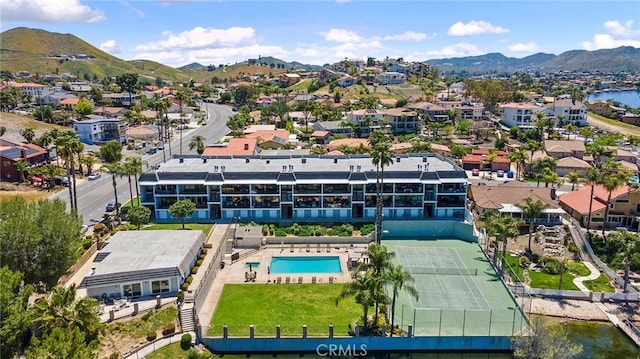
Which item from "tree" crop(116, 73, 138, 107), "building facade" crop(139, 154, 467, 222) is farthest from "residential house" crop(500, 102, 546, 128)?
"tree" crop(116, 73, 138, 107)

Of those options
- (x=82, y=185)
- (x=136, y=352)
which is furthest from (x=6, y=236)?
(x=82, y=185)

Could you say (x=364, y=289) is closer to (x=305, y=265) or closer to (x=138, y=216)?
(x=305, y=265)

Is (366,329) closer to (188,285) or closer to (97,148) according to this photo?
(188,285)

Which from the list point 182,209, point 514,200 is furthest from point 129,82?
point 514,200

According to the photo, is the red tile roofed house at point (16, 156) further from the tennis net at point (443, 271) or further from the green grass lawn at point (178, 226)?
the tennis net at point (443, 271)

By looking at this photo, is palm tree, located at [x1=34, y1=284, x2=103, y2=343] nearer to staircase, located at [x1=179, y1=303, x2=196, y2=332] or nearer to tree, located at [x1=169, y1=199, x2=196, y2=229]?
staircase, located at [x1=179, y1=303, x2=196, y2=332]
